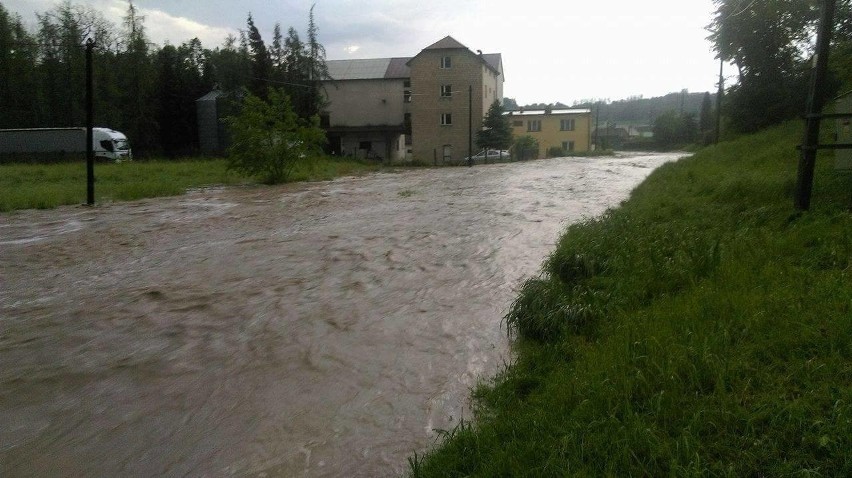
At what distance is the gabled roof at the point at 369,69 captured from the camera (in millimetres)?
62781

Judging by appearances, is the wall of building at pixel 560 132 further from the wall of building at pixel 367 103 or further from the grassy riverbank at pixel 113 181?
the grassy riverbank at pixel 113 181

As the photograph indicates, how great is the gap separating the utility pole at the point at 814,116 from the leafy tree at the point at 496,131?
48.0 metres

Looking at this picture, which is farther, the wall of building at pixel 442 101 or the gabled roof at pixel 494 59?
the gabled roof at pixel 494 59

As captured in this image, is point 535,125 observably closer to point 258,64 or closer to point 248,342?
point 258,64

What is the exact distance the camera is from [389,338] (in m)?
7.33

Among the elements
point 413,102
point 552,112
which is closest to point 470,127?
point 413,102

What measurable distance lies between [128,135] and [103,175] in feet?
91.2

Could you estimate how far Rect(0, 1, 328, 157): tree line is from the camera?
52.4 m

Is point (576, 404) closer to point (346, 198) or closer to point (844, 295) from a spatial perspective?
point (844, 295)

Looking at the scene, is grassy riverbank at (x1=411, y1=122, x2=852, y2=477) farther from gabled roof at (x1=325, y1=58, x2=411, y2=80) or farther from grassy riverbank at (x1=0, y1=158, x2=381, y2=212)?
gabled roof at (x1=325, y1=58, x2=411, y2=80)

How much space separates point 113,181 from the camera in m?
Result: 29.2

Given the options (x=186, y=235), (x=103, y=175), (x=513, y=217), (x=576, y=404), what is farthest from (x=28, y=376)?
(x=103, y=175)

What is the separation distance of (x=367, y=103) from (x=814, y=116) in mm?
56786

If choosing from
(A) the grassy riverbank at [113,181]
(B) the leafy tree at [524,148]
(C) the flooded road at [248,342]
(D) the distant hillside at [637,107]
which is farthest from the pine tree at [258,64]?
(D) the distant hillside at [637,107]
